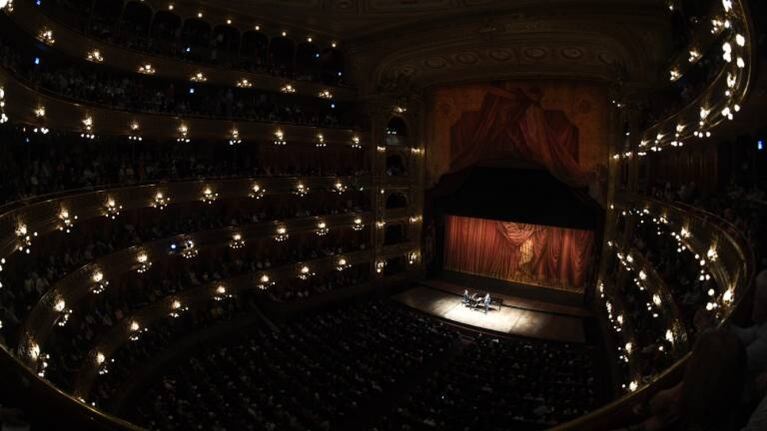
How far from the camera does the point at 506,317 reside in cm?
2686

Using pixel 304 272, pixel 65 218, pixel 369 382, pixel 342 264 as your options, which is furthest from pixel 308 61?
pixel 369 382

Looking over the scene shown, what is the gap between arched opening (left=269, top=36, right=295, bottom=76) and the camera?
28531 millimetres

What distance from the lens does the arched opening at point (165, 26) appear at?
23.8 meters

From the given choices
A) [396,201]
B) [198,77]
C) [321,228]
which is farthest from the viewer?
[396,201]

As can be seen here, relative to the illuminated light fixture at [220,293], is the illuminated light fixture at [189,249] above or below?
above

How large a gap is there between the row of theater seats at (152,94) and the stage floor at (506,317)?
1162 centimetres

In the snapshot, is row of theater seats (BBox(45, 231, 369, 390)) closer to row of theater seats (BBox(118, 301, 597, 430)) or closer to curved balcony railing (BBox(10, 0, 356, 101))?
row of theater seats (BBox(118, 301, 597, 430))

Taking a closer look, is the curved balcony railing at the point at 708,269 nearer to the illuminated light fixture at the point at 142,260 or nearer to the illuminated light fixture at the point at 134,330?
the illuminated light fixture at the point at 134,330

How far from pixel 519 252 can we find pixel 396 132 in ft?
37.7

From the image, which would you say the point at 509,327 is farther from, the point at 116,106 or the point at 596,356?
the point at 116,106

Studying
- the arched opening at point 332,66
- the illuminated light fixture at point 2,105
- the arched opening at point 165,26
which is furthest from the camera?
the arched opening at point 332,66

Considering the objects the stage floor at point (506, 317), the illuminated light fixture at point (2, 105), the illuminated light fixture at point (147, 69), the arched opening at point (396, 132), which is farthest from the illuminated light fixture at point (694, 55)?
the illuminated light fixture at point (147, 69)

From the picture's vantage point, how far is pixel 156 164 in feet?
73.1

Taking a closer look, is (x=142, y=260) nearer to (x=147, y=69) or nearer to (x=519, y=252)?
(x=147, y=69)
